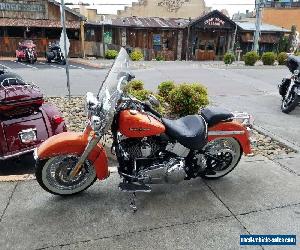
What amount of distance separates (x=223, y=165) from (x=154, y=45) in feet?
82.7

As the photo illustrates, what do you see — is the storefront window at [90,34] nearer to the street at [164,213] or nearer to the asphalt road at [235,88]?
the asphalt road at [235,88]

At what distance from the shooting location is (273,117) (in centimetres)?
820

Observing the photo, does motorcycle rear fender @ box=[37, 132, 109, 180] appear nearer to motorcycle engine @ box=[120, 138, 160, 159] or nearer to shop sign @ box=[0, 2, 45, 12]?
motorcycle engine @ box=[120, 138, 160, 159]

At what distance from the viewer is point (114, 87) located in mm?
3480

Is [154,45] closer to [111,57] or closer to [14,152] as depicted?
[111,57]

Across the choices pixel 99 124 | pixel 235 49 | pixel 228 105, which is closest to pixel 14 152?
pixel 99 124

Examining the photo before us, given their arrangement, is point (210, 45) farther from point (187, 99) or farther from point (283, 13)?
point (187, 99)

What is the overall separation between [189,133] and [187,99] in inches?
141

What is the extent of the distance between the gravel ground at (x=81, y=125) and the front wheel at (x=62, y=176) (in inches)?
103

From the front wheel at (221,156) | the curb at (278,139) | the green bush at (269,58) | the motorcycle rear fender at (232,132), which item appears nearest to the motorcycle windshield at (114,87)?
the motorcycle rear fender at (232,132)

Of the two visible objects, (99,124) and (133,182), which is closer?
(99,124)

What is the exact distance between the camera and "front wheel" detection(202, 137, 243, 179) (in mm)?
4359

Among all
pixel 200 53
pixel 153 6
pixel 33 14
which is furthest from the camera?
pixel 153 6

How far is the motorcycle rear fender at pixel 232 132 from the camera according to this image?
4254 mm
